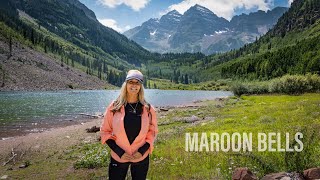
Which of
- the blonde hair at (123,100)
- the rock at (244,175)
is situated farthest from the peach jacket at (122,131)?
the rock at (244,175)

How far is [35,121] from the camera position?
152 ft

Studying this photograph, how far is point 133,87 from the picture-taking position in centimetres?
802

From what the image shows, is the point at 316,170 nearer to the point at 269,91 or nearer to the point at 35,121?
the point at 35,121

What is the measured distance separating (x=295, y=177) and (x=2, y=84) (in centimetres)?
14144

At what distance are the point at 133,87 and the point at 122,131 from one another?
1.16 m

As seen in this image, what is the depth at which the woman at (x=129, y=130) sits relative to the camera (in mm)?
7793

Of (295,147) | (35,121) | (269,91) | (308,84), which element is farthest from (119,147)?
(269,91)

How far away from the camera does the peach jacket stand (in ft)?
25.5

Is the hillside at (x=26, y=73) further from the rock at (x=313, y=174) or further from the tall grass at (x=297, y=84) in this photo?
the rock at (x=313, y=174)

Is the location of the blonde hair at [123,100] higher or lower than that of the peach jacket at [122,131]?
higher

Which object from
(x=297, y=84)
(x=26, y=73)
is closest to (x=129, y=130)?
(x=297, y=84)

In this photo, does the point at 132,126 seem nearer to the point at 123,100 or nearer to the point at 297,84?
the point at 123,100

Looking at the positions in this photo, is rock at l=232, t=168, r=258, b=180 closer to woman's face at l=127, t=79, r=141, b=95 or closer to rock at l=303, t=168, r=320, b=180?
rock at l=303, t=168, r=320, b=180

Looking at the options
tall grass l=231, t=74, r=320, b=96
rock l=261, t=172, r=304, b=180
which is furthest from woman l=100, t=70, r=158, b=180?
tall grass l=231, t=74, r=320, b=96
